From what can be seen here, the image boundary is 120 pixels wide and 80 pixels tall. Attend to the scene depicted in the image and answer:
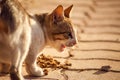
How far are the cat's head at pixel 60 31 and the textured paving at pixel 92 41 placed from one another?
355 mm

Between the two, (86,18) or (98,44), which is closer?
(98,44)

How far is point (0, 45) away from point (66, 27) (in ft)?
3.02

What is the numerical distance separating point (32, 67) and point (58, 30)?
Answer: 499mm

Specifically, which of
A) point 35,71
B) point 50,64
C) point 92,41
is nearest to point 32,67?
point 35,71

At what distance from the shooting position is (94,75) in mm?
4352

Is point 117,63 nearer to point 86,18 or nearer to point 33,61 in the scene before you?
point 33,61

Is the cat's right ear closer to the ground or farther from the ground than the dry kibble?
farther from the ground

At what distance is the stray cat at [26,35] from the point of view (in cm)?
355

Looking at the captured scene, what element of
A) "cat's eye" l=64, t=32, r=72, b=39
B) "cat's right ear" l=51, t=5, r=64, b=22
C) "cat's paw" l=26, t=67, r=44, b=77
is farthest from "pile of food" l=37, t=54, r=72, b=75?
"cat's right ear" l=51, t=5, r=64, b=22

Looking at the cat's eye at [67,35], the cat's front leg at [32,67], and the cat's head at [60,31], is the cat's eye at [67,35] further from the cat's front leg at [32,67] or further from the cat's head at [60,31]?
the cat's front leg at [32,67]

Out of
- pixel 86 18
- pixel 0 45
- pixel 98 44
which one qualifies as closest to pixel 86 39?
pixel 98 44

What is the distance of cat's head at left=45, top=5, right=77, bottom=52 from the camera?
14.1 feet

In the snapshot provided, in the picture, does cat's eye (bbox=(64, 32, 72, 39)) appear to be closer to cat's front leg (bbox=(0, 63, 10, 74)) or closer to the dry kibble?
the dry kibble

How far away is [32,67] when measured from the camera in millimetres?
4227
